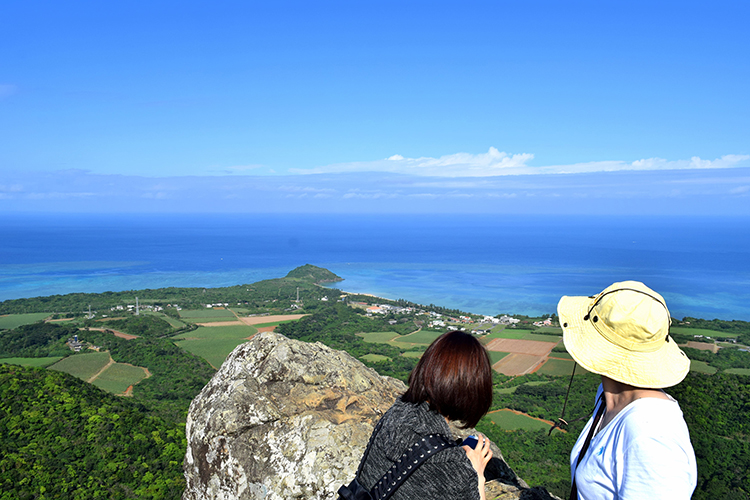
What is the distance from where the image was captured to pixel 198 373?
77.0ft

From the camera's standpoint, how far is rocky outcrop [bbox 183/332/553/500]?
341cm

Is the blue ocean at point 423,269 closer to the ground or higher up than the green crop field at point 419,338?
closer to the ground

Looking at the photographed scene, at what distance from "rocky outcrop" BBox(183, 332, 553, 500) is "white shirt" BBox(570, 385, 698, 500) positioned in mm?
1681

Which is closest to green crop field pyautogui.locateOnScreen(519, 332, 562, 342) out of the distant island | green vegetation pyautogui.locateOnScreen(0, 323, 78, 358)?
the distant island

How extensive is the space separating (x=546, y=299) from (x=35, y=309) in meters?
55.0

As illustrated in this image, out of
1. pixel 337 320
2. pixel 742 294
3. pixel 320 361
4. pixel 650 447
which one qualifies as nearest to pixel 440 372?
pixel 650 447

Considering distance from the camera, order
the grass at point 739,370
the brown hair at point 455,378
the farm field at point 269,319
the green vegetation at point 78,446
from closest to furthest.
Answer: the brown hair at point 455,378
the green vegetation at point 78,446
the grass at point 739,370
the farm field at point 269,319

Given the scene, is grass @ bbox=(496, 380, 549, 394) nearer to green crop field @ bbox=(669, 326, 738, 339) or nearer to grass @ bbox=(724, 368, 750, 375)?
grass @ bbox=(724, 368, 750, 375)

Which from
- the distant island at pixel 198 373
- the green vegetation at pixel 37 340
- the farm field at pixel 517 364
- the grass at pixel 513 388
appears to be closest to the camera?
the distant island at pixel 198 373

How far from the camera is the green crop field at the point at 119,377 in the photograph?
21.9 m

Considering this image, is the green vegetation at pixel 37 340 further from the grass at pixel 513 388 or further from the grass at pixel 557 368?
the grass at pixel 557 368

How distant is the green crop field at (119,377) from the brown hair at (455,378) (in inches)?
915

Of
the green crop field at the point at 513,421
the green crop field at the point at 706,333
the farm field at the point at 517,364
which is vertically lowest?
the farm field at the point at 517,364

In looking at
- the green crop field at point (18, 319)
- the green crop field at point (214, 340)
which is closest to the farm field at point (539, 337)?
the green crop field at point (214, 340)
